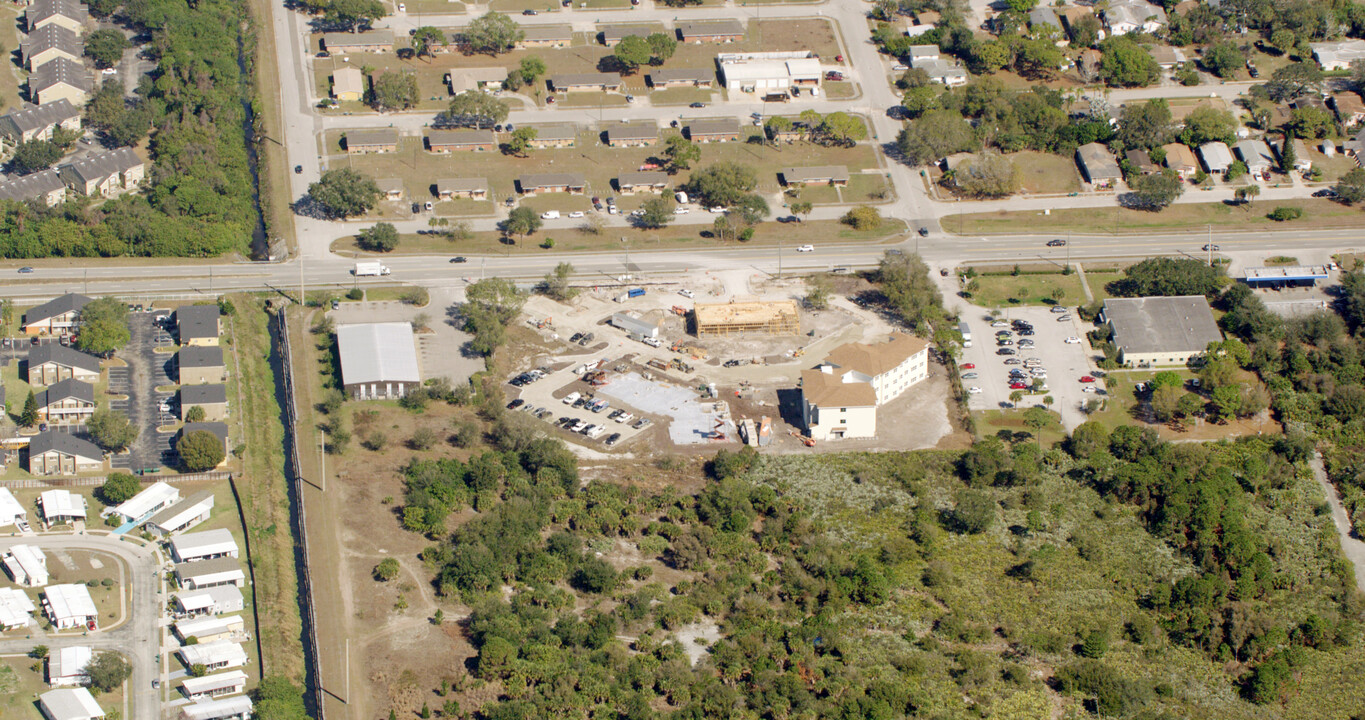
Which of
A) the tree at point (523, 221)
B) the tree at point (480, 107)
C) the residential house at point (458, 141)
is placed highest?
the tree at point (480, 107)

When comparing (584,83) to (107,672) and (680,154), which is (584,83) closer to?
(680,154)

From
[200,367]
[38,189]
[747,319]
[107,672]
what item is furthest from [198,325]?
[747,319]

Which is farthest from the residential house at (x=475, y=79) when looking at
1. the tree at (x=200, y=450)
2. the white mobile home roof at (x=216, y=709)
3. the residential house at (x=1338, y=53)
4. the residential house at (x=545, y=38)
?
the white mobile home roof at (x=216, y=709)

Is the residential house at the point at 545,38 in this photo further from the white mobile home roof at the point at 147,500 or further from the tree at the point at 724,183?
the white mobile home roof at the point at 147,500

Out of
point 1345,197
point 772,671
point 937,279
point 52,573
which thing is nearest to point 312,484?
point 52,573

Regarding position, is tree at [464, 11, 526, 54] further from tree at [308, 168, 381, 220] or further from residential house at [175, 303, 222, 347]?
residential house at [175, 303, 222, 347]

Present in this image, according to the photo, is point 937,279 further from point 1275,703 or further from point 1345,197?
point 1275,703
